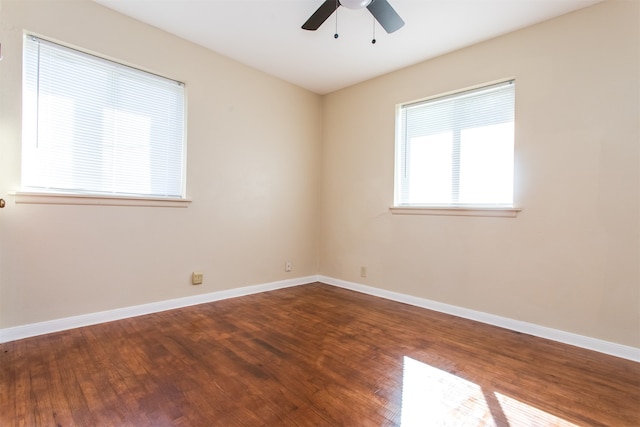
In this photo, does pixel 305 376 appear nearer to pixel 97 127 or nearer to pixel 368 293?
pixel 368 293

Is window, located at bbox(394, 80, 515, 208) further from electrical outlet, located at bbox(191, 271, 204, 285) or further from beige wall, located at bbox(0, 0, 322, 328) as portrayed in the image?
electrical outlet, located at bbox(191, 271, 204, 285)

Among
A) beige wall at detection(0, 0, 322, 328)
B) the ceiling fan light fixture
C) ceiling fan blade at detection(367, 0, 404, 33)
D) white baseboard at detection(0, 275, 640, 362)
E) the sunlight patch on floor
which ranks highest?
ceiling fan blade at detection(367, 0, 404, 33)

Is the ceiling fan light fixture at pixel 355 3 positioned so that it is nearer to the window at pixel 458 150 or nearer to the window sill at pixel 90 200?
the window at pixel 458 150

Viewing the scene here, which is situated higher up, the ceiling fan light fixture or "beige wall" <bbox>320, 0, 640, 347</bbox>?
the ceiling fan light fixture

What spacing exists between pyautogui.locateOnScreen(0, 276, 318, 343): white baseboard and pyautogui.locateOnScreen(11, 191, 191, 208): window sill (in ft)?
2.99

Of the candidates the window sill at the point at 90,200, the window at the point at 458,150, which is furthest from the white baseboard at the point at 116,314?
the window at the point at 458,150

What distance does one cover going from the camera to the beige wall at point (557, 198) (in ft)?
7.10

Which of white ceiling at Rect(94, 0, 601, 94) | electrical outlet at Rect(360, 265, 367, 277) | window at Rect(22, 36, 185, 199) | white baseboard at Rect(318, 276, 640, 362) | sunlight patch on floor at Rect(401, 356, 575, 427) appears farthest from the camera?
electrical outlet at Rect(360, 265, 367, 277)

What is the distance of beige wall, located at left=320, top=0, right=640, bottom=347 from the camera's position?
2164 millimetres

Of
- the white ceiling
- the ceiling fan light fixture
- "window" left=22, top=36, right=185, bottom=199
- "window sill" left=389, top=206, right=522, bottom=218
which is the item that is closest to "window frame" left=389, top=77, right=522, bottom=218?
"window sill" left=389, top=206, right=522, bottom=218

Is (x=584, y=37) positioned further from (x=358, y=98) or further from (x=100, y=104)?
(x=100, y=104)

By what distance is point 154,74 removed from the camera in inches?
111

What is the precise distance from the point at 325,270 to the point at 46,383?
3065 millimetres

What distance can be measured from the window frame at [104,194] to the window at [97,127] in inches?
0.5
